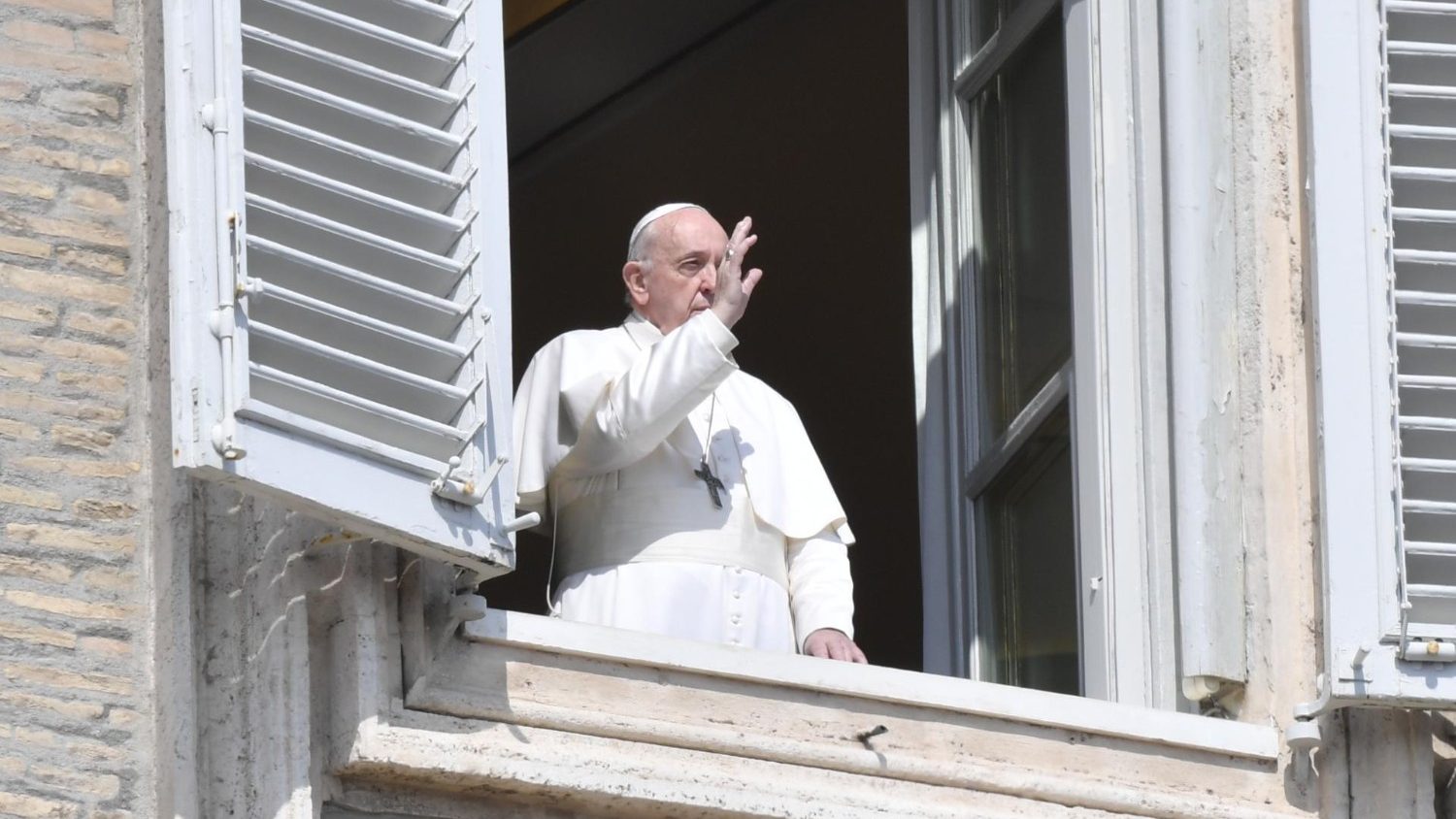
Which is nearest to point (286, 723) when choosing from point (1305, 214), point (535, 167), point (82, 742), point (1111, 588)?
point (82, 742)

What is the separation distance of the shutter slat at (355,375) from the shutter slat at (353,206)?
8.4 inches

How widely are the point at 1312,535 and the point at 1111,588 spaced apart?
1.14 ft

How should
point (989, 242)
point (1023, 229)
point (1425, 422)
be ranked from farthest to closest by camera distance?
point (989, 242)
point (1023, 229)
point (1425, 422)

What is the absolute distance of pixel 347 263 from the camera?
5.14 metres

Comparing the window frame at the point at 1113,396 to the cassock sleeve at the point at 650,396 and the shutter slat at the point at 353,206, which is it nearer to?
the cassock sleeve at the point at 650,396

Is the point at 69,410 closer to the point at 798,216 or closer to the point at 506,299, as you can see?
the point at 506,299

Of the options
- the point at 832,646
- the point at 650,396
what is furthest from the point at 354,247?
the point at 832,646

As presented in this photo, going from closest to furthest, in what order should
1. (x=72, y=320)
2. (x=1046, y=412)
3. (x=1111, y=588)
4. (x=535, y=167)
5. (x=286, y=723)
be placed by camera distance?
(x=286, y=723), (x=72, y=320), (x=1111, y=588), (x=1046, y=412), (x=535, y=167)

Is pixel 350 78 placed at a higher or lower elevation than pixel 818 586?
higher

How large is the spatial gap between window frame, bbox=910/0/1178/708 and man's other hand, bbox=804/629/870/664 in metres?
0.39

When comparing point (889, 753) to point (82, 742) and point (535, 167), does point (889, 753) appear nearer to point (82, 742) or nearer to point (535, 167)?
point (82, 742)

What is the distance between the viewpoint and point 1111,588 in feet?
19.2

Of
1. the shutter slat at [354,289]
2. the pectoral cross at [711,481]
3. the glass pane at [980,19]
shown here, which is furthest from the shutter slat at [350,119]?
the glass pane at [980,19]

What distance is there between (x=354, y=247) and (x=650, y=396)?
75 centimetres
